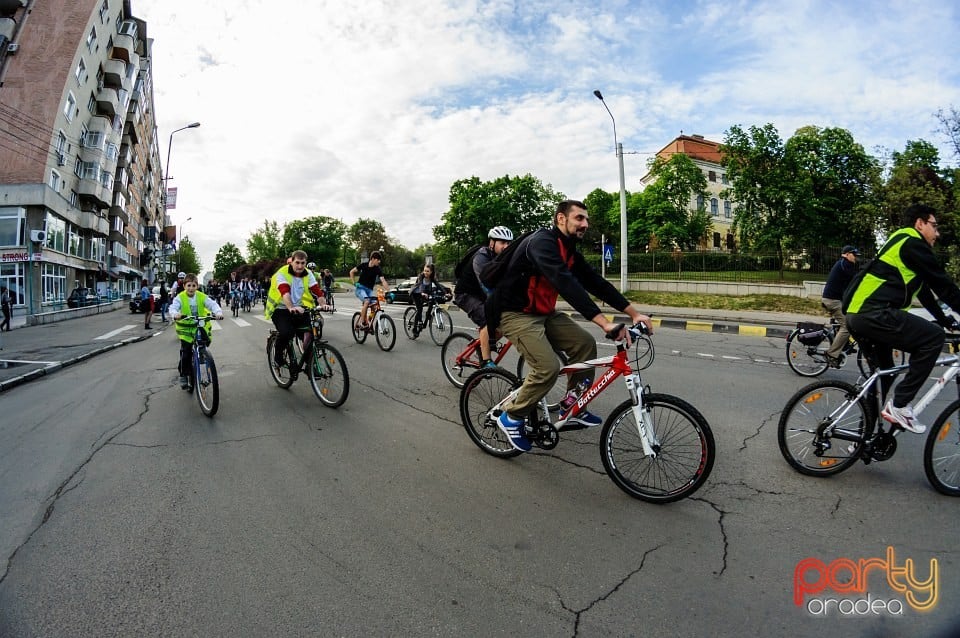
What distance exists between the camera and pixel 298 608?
239 centimetres

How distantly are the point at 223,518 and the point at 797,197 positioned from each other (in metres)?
36.5

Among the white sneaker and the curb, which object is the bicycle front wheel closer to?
the curb

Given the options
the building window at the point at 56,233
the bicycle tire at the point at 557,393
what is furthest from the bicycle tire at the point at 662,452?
the building window at the point at 56,233

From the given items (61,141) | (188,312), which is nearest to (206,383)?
(188,312)

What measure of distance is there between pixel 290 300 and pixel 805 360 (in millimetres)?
7721

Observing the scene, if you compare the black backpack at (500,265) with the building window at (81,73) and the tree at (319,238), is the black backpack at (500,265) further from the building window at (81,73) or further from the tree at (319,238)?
the tree at (319,238)

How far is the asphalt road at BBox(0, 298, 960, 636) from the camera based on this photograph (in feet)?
7.64

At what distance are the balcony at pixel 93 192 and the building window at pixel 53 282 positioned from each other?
285 inches

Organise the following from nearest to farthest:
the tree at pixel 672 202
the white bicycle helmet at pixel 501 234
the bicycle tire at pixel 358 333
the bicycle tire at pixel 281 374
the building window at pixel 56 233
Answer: the white bicycle helmet at pixel 501 234 < the bicycle tire at pixel 281 374 < the bicycle tire at pixel 358 333 < the building window at pixel 56 233 < the tree at pixel 672 202

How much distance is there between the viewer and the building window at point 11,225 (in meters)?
30.9

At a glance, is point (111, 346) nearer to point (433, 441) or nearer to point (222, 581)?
point (433, 441)

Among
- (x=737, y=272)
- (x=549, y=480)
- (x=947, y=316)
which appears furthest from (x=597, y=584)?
(x=737, y=272)

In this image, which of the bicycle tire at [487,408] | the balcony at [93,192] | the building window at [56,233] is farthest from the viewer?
the balcony at [93,192]

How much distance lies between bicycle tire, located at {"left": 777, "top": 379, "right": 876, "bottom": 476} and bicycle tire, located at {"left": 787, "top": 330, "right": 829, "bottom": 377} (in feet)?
15.0
